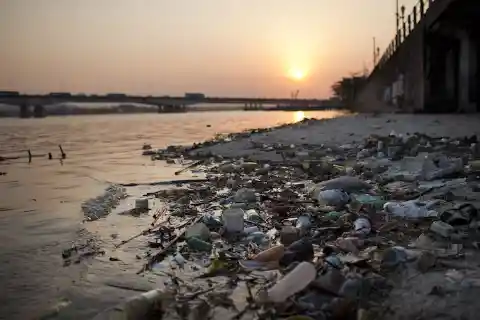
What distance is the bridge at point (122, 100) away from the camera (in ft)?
209

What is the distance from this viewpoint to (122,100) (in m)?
79.8

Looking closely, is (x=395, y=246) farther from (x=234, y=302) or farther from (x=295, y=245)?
(x=234, y=302)

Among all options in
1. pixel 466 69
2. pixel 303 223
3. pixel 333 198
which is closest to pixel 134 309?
pixel 303 223

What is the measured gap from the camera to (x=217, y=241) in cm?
357

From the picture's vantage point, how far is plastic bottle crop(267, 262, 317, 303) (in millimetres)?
2342

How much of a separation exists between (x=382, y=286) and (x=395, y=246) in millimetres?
714

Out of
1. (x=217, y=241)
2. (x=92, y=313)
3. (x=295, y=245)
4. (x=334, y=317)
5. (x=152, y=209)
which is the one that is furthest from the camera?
(x=152, y=209)

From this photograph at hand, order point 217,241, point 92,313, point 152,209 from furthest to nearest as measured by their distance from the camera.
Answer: point 152,209 → point 217,241 → point 92,313

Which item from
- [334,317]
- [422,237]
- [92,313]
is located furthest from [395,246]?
[92,313]

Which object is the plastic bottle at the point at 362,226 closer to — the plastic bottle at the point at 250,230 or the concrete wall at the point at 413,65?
the plastic bottle at the point at 250,230

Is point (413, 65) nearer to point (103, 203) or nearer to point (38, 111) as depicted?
point (103, 203)

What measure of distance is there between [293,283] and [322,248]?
2.71 feet

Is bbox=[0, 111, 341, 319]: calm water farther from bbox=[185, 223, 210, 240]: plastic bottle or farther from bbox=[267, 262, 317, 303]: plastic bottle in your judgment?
bbox=[267, 262, 317, 303]: plastic bottle

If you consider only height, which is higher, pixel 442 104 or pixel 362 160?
pixel 442 104
